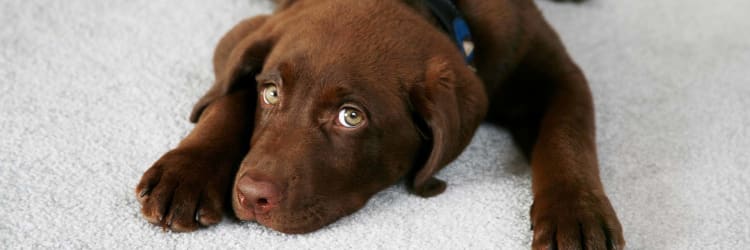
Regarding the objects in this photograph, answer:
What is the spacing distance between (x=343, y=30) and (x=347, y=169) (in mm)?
372

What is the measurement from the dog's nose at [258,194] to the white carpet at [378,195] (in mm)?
137

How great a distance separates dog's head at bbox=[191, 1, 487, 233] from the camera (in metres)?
2.05

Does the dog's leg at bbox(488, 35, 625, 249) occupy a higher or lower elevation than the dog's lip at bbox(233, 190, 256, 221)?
lower

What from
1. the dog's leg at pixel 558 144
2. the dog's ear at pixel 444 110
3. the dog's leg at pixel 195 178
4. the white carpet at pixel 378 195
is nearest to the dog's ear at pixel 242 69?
the dog's leg at pixel 195 178

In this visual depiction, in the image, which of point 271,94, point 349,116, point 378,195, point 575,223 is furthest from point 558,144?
point 271,94

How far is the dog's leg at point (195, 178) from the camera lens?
2076 mm

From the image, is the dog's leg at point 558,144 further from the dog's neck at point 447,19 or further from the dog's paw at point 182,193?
the dog's paw at point 182,193

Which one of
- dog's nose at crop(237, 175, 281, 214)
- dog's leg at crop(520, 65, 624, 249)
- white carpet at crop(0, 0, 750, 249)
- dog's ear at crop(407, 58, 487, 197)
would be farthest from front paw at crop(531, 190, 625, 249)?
dog's nose at crop(237, 175, 281, 214)

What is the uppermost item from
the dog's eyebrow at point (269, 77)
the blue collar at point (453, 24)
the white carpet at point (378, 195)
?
the dog's eyebrow at point (269, 77)

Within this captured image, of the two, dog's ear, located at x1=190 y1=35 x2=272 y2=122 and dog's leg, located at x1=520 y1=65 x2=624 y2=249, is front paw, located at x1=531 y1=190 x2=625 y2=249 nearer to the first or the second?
dog's leg, located at x1=520 y1=65 x2=624 y2=249

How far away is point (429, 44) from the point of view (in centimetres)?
225

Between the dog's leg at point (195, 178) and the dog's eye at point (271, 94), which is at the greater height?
the dog's eye at point (271, 94)

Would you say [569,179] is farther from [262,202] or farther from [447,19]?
[262,202]

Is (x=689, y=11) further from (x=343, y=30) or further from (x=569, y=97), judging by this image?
(x=343, y=30)
